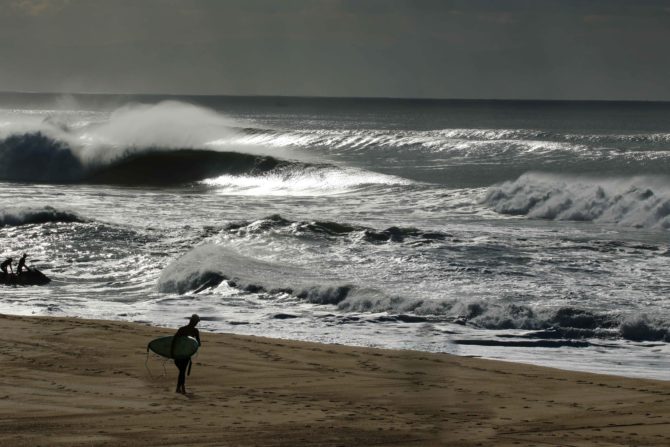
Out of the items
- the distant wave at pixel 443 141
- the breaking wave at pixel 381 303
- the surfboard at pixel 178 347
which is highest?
the distant wave at pixel 443 141

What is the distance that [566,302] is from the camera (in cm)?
1498

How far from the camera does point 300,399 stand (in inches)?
396

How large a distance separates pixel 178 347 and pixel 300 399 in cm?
133

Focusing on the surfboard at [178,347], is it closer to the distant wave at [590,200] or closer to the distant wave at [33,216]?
the distant wave at [33,216]


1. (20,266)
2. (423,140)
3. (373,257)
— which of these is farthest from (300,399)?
(423,140)

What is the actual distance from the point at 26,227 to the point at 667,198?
1462 cm

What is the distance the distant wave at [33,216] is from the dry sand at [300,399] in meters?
11.2

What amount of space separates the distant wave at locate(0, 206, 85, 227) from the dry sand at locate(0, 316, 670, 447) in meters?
11.2

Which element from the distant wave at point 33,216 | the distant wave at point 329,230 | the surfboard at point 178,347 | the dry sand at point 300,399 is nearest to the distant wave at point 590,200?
the distant wave at point 329,230

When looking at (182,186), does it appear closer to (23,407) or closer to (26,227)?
(26,227)

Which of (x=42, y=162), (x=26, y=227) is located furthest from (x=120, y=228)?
(x=42, y=162)

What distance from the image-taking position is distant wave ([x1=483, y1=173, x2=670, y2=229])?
25.7 meters

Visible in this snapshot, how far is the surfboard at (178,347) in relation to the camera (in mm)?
10422

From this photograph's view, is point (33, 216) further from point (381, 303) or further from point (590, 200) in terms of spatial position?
point (590, 200)
